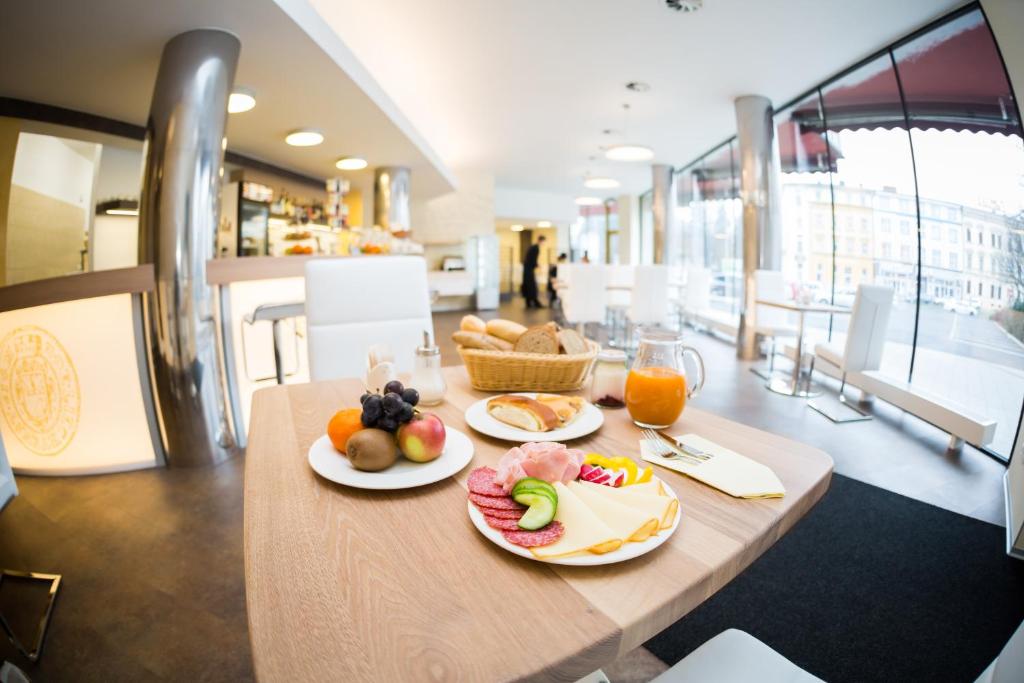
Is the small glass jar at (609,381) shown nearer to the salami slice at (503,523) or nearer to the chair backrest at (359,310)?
the salami slice at (503,523)

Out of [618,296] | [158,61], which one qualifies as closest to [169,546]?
[158,61]

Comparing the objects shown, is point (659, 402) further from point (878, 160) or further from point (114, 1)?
point (878, 160)

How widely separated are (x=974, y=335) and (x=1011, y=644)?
12.5 feet

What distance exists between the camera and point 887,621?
1474 mm

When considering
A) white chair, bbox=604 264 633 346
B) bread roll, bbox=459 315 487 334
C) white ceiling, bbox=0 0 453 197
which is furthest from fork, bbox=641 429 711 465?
white chair, bbox=604 264 633 346

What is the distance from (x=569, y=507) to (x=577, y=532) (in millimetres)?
39

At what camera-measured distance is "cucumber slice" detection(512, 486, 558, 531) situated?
0.55 m

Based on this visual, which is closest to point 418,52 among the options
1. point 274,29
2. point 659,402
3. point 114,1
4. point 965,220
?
point 274,29

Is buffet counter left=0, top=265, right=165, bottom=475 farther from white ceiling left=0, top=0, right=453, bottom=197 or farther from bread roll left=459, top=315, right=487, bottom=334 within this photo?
bread roll left=459, top=315, right=487, bottom=334

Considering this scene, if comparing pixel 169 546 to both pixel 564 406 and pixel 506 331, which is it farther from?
pixel 564 406

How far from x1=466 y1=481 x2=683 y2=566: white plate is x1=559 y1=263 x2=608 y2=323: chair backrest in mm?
5526

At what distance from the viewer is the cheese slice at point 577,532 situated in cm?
51

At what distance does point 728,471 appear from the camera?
2.42ft

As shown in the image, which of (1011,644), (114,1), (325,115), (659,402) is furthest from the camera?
(325,115)
